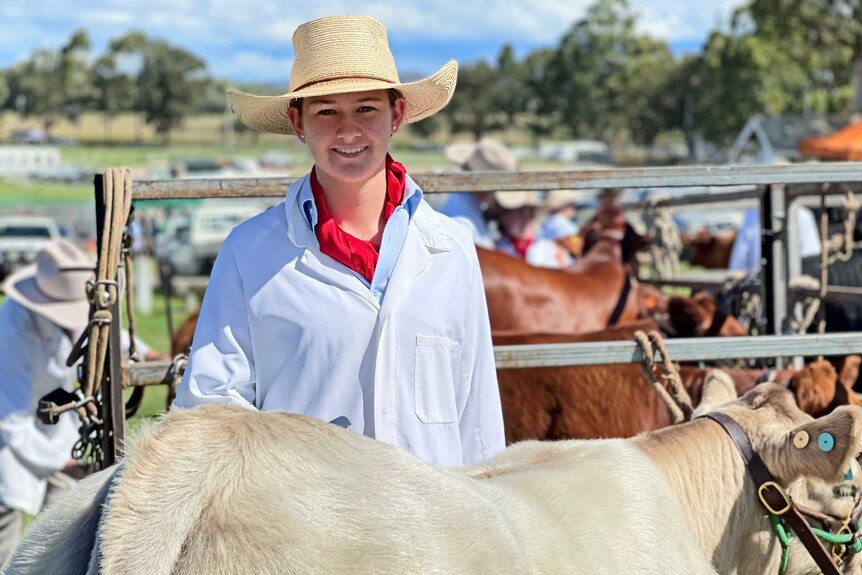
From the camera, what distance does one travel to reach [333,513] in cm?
138

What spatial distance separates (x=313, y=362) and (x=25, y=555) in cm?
86

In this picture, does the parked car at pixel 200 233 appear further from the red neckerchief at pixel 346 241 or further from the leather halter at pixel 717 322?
the red neckerchief at pixel 346 241

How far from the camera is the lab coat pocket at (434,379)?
2348 millimetres

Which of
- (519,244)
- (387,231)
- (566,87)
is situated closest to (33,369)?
(387,231)

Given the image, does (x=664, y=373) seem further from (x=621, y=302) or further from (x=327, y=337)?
(x=621, y=302)

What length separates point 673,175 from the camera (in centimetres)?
347

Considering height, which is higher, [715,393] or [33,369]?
[715,393]

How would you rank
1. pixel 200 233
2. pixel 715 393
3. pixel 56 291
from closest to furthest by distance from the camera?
pixel 715 393 < pixel 56 291 < pixel 200 233

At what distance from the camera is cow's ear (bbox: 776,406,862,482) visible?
7.06 feet

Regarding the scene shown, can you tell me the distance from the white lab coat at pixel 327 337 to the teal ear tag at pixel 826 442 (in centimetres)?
78

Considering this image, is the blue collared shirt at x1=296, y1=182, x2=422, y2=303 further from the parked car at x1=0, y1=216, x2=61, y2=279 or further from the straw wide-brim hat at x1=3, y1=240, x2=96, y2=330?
the parked car at x1=0, y1=216, x2=61, y2=279

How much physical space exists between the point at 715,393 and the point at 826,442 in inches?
22.3

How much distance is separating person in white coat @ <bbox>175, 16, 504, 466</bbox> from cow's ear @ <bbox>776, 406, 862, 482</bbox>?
0.69m

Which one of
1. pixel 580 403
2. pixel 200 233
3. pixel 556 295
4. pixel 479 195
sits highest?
pixel 479 195
